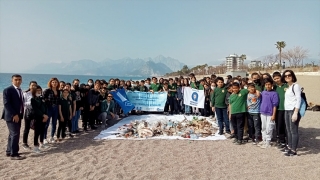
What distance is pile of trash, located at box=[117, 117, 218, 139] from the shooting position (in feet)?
23.2

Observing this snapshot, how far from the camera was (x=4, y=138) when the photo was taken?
6836 millimetres

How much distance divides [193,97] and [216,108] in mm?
2763

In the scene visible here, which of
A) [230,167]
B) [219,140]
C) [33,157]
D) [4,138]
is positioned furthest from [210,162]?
[4,138]

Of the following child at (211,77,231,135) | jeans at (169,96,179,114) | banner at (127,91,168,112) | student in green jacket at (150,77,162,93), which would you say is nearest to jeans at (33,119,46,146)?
banner at (127,91,168,112)

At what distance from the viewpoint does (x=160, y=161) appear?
5.00 m

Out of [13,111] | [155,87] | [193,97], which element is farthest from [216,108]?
[13,111]

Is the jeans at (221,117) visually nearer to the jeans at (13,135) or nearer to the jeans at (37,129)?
the jeans at (37,129)

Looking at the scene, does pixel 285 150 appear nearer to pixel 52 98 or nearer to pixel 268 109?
pixel 268 109

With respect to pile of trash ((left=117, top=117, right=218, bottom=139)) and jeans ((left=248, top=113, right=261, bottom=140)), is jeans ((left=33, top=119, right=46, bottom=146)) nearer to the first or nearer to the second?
pile of trash ((left=117, top=117, right=218, bottom=139))

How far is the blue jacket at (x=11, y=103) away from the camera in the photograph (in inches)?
195

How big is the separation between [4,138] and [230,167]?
6586mm

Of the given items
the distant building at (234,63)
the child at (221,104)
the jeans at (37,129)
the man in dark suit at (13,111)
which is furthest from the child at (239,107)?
the distant building at (234,63)

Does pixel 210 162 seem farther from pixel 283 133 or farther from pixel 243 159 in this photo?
Result: pixel 283 133

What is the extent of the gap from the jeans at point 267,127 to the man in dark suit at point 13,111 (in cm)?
603
